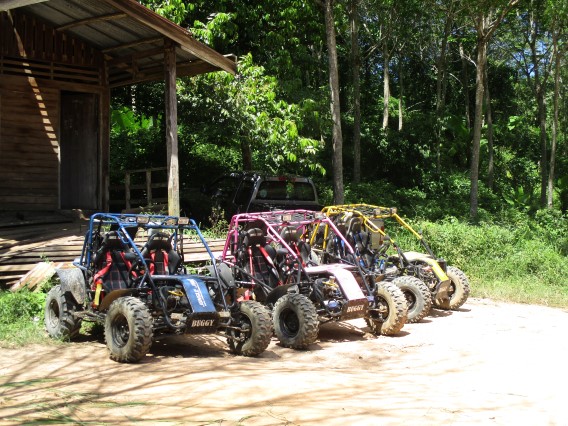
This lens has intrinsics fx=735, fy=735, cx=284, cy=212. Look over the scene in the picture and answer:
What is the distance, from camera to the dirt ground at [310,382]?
595 centimetres

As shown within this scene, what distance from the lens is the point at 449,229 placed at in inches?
677

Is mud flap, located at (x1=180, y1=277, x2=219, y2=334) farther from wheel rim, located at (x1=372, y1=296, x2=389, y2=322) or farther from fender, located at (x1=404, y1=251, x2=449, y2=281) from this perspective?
fender, located at (x1=404, y1=251, x2=449, y2=281)

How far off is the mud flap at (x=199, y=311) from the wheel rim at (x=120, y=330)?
2.31ft

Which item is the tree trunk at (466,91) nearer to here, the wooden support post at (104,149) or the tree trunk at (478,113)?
the tree trunk at (478,113)

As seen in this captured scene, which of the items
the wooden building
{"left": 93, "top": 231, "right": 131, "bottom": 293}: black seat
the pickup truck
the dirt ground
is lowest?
the dirt ground

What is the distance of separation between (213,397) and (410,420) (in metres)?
1.72

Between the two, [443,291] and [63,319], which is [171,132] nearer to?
[63,319]

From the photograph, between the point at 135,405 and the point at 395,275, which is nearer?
the point at 135,405

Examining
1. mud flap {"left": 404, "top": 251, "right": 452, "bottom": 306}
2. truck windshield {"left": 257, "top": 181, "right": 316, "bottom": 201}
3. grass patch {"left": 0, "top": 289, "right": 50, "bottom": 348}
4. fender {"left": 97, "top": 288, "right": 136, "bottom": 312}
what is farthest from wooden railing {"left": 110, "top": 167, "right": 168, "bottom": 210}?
fender {"left": 97, "top": 288, "right": 136, "bottom": 312}

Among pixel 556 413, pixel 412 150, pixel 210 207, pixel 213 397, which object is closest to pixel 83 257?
pixel 213 397

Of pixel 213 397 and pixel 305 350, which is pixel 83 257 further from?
pixel 213 397

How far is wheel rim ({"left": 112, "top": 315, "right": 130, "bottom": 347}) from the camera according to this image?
8.49 m

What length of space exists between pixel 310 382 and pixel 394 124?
31.5 m

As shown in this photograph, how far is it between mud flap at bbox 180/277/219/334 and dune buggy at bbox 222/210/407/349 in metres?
1.43
